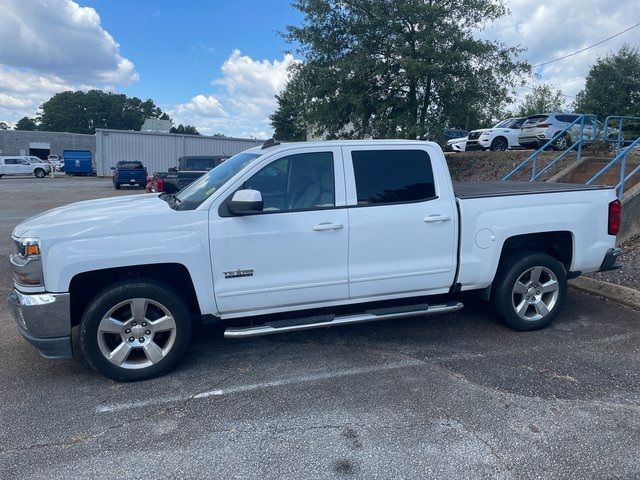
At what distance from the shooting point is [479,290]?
5.33m

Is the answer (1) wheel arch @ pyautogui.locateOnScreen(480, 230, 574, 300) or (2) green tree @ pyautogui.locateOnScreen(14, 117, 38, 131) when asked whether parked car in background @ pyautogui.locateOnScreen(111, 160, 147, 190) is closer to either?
(1) wheel arch @ pyautogui.locateOnScreen(480, 230, 574, 300)

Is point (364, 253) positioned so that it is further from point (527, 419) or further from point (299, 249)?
point (527, 419)

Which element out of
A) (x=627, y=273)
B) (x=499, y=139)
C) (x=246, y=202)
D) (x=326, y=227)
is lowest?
(x=627, y=273)

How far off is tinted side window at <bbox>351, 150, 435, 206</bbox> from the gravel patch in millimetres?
3515

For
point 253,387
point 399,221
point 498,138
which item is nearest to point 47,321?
point 253,387

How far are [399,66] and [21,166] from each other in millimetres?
37427

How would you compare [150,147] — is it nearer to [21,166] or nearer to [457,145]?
[21,166]

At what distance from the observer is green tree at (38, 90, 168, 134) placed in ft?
362

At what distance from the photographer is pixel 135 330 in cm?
411

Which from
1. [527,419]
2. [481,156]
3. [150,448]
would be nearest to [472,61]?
[481,156]

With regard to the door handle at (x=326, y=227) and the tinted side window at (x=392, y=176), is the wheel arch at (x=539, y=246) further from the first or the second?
the door handle at (x=326, y=227)

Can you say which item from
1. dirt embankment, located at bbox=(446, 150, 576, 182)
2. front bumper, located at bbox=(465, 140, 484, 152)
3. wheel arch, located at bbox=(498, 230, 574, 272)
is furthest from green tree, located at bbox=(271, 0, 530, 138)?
wheel arch, located at bbox=(498, 230, 574, 272)

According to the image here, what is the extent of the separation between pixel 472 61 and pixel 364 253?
12627 millimetres

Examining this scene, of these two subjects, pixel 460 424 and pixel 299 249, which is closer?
pixel 460 424
